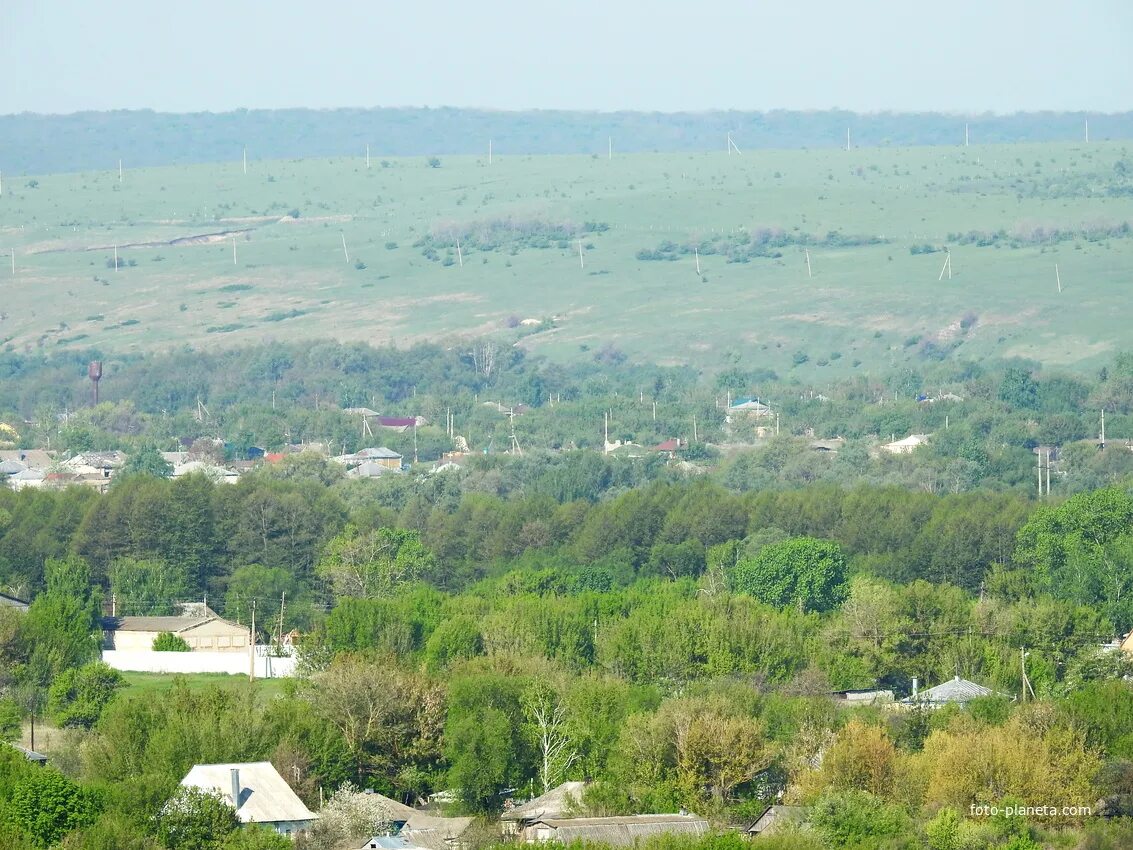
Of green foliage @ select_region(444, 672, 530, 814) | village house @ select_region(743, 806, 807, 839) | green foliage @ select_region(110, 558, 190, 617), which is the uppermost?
village house @ select_region(743, 806, 807, 839)

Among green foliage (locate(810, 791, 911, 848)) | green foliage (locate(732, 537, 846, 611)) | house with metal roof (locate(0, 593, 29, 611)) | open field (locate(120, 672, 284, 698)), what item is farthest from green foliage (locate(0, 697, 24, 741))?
green foliage (locate(732, 537, 846, 611))

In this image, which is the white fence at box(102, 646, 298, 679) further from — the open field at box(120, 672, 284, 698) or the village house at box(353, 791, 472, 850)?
the village house at box(353, 791, 472, 850)

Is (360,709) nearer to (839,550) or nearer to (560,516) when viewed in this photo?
(839,550)

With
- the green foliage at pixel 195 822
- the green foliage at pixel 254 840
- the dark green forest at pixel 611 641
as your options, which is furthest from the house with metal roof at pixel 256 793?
the green foliage at pixel 254 840

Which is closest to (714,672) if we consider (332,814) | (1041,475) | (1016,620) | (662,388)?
(1016,620)

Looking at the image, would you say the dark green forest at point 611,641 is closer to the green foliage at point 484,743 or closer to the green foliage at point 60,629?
the green foliage at point 484,743
